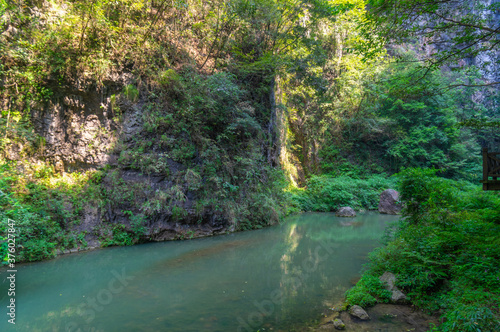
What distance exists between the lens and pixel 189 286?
554 cm

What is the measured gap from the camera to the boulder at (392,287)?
177 inches

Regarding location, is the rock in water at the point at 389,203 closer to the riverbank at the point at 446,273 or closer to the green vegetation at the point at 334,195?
the green vegetation at the point at 334,195

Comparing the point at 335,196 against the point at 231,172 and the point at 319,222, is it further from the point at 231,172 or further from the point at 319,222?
the point at 231,172

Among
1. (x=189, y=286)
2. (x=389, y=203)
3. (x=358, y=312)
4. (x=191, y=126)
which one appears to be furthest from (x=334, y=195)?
(x=358, y=312)

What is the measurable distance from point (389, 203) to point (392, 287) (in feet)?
43.1

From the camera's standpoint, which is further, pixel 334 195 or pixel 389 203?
pixel 334 195

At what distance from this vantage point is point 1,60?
842cm

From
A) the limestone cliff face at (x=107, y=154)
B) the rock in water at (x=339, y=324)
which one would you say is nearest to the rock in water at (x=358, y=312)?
the rock in water at (x=339, y=324)

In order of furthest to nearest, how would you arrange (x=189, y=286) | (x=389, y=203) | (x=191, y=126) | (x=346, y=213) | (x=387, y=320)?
(x=389, y=203) < (x=346, y=213) < (x=191, y=126) < (x=189, y=286) < (x=387, y=320)

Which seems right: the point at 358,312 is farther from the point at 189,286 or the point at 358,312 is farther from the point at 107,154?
the point at 107,154

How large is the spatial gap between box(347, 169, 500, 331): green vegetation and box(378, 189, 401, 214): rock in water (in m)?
10.1

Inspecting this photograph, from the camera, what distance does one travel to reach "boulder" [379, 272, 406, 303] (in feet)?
14.7

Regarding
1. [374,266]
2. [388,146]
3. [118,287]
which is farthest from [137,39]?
[388,146]

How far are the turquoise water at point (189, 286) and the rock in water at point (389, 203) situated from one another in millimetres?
7941
